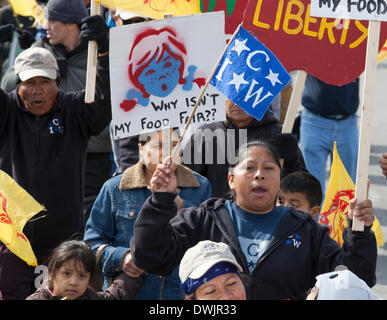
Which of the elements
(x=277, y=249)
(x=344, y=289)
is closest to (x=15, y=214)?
(x=277, y=249)

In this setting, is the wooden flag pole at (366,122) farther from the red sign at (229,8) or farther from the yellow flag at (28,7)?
the yellow flag at (28,7)

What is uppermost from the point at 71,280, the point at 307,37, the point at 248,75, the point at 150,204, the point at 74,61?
the point at 307,37

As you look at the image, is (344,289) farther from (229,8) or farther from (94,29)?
(229,8)

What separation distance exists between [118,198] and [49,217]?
2.49ft

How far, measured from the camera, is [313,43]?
6.03 meters

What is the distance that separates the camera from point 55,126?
613 cm

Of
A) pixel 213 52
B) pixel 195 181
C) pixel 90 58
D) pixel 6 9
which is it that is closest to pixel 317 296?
pixel 195 181

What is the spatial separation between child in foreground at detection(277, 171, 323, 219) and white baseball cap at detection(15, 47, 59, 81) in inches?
64.2

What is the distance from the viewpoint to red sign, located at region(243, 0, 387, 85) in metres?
6.00

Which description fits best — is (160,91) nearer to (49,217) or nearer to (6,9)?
(49,217)

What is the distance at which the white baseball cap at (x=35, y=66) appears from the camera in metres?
6.10

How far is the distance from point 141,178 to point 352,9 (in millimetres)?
1533

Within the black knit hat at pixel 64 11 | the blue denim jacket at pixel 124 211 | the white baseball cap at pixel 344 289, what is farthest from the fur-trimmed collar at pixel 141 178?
the black knit hat at pixel 64 11

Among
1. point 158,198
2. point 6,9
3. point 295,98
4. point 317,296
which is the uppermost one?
point 6,9
